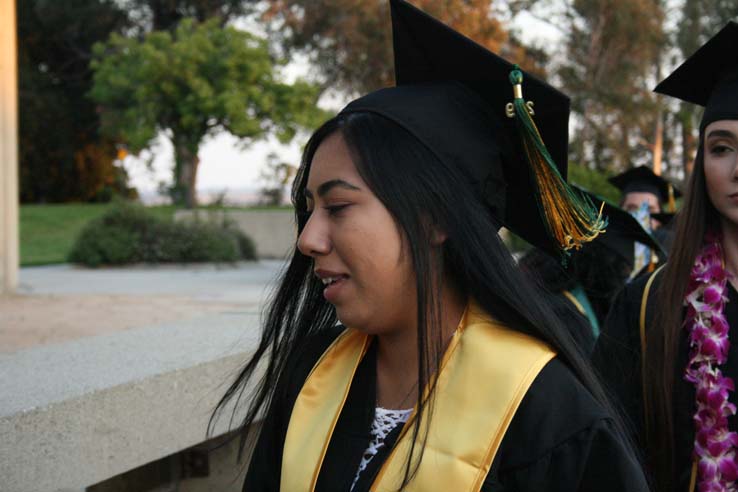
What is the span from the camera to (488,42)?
22.3 m

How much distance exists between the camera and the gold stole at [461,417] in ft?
5.12

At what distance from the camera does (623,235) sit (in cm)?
443

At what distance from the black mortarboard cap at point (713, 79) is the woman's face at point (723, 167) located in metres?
0.05

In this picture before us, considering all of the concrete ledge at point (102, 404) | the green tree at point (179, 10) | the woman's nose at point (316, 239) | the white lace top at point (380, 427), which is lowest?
the concrete ledge at point (102, 404)

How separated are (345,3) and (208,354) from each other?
22038mm

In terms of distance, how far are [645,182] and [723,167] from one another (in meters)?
4.77

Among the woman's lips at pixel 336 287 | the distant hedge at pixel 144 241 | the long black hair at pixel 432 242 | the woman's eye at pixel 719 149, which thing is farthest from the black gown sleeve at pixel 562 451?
the distant hedge at pixel 144 241

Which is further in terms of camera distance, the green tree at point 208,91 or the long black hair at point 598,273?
the green tree at point 208,91

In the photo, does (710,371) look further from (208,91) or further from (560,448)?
(208,91)

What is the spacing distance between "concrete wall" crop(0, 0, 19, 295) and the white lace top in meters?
6.90

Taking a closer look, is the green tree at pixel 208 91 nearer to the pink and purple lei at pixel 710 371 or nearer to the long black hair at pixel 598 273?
the long black hair at pixel 598 273

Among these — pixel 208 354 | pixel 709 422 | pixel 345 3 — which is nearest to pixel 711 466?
pixel 709 422

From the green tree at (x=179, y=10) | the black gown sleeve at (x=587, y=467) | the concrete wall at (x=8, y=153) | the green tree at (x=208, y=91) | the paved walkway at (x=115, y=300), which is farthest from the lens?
the green tree at (x=179, y=10)

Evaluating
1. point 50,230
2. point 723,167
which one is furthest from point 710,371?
point 50,230
